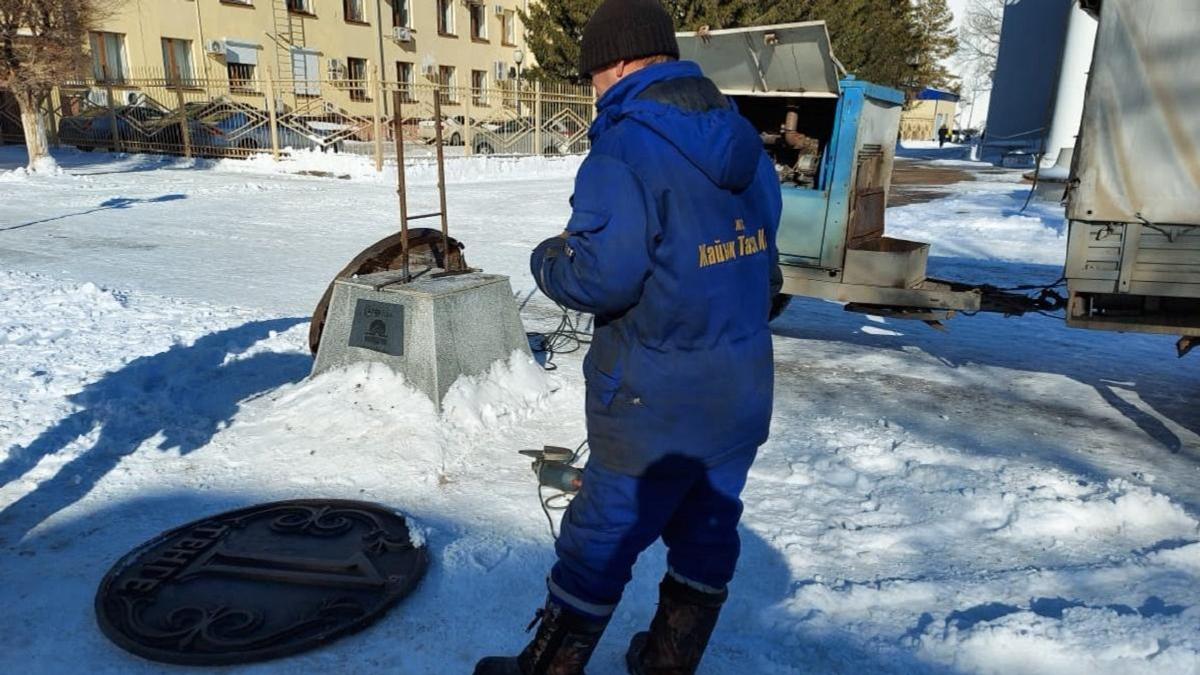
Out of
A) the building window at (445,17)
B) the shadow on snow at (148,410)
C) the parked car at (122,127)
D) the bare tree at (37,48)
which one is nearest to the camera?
the shadow on snow at (148,410)

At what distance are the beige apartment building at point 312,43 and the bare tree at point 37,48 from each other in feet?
14.4

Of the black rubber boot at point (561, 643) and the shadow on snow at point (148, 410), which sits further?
the shadow on snow at point (148, 410)

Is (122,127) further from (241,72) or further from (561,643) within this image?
(561,643)

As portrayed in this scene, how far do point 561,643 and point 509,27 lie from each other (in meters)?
40.8

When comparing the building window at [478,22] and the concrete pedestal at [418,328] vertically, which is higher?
the building window at [478,22]

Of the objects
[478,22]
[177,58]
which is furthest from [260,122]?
[478,22]

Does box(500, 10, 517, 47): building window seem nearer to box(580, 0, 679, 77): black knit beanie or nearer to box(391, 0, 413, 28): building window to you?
box(391, 0, 413, 28): building window

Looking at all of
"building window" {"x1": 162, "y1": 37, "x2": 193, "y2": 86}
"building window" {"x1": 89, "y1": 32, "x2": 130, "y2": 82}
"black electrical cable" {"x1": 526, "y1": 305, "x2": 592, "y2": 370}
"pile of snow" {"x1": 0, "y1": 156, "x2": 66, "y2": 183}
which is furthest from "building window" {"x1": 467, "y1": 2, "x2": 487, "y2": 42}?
"black electrical cable" {"x1": 526, "y1": 305, "x2": 592, "y2": 370}

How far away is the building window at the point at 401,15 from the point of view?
108 feet

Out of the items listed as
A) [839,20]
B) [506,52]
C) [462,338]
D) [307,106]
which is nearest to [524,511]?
[462,338]

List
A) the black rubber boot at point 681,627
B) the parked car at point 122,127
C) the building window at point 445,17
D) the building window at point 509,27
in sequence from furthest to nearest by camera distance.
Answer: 1. the building window at point 509,27
2. the building window at point 445,17
3. the parked car at point 122,127
4. the black rubber boot at point 681,627

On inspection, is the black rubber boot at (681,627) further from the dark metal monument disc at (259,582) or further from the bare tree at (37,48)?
the bare tree at (37,48)

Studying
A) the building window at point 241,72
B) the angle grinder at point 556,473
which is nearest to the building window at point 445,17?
the building window at point 241,72

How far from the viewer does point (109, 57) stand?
2488 cm
